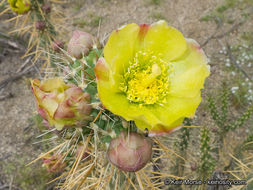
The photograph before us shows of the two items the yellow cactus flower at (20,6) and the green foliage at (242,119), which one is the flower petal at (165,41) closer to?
the green foliage at (242,119)

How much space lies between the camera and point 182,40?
0.86m

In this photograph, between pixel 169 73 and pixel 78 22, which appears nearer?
pixel 169 73

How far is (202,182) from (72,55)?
3.90ft

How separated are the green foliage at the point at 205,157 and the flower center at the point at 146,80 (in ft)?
2.44

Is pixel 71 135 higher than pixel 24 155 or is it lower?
higher

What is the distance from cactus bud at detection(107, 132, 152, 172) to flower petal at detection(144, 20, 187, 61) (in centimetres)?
34

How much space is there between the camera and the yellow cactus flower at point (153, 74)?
79cm

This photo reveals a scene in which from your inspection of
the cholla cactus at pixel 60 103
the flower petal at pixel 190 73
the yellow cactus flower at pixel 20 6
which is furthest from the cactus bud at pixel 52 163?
the yellow cactus flower at pixel 20 6

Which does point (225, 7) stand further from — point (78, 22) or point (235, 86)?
point (78, 22)

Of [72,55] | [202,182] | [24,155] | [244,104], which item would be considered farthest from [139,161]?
[244,104]

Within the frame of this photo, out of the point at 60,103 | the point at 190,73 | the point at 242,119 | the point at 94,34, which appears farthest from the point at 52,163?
the point at 94,34

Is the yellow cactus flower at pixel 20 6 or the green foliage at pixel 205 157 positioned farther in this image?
the yellow cactus flower at pixel 20 6

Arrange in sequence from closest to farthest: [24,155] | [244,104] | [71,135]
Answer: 1. [71,135]
2. [24,155]
3. [244,104]

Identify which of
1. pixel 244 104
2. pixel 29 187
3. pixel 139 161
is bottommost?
pixel 29 187
